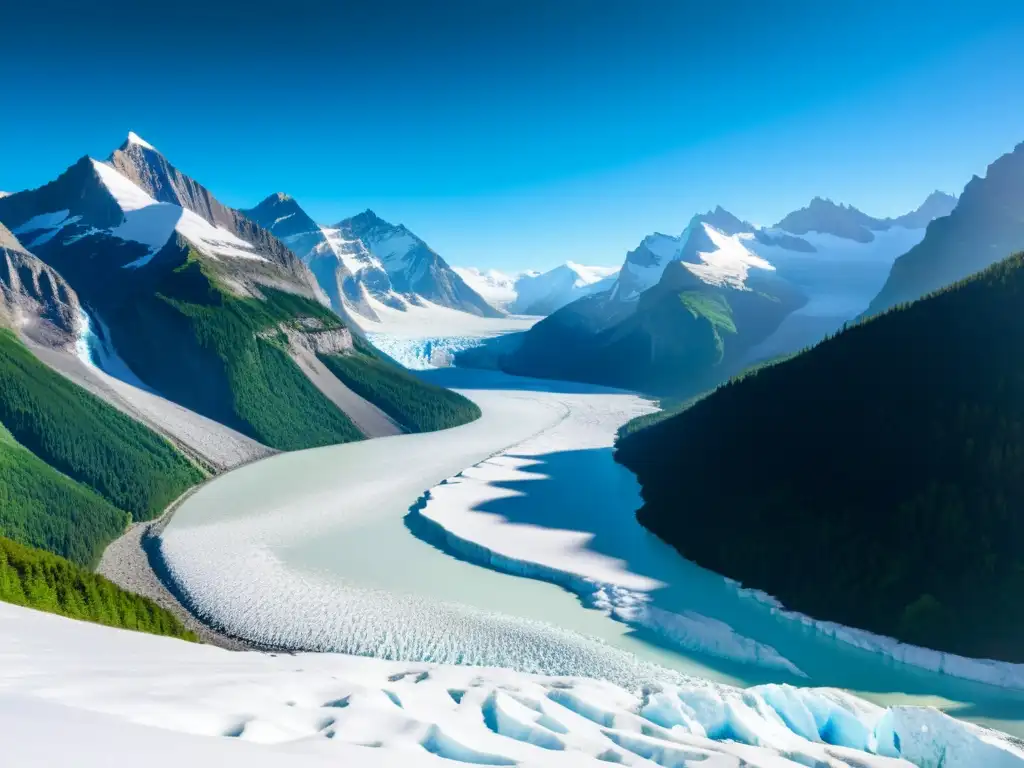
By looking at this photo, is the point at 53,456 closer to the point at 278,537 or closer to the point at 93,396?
the point at 93,396

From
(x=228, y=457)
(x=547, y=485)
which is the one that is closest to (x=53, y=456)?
(x=228, y=457)

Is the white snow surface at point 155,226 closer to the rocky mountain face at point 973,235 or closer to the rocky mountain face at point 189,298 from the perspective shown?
the rocky mountain face at point 189,298

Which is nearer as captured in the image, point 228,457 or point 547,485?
point 547,485

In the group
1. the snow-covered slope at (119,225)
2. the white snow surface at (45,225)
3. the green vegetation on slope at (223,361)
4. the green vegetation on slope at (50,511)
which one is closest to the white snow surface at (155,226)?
the snow-covered slope at (119,225)

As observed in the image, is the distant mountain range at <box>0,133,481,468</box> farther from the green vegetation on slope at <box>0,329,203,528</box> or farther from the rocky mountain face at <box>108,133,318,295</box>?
the green vegetation on slope at <box>0,329,203,528</box>

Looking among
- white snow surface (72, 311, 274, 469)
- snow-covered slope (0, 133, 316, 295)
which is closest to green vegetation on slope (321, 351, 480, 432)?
snow-covered slope (0, 133, 316, 295)

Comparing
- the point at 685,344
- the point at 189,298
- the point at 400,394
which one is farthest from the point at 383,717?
the point at 685,344
